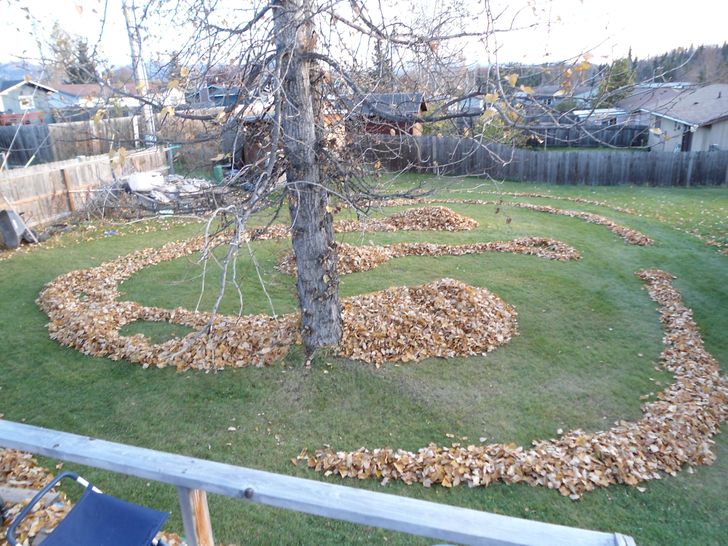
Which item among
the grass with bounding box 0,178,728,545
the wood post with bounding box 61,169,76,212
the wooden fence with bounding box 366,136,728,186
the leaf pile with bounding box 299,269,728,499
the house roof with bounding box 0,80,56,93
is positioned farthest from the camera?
the wooden fence with bounding box 366,136,728,186

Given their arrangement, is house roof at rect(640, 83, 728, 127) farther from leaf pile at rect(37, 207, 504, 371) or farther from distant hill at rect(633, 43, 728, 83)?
leaf pile at rect(37, 207, 504, 371)

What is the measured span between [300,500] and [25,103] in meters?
6.79


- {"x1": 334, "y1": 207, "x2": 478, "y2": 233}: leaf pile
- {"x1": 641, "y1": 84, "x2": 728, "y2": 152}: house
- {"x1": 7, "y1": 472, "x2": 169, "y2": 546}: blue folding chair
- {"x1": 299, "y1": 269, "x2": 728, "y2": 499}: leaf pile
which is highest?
{"x1": 641, "y1": 84, "x2": 728, "y2": 152}: house

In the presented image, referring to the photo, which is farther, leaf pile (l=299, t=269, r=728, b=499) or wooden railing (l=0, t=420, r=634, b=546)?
leaf pile (l=299, t=269, r=728, b=499)

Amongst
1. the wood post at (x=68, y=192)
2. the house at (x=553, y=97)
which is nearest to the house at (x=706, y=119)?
the house at (x=553, y=97)

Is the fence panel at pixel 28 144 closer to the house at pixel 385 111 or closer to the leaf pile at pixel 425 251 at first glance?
the leaf pile at pixel 425 251

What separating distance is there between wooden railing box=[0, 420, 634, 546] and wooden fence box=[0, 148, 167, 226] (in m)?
13.0

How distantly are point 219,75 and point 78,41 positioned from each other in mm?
1583

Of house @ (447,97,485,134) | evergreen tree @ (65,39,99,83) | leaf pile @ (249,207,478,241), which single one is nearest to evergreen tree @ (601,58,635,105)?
house @ (447,97,485,134)

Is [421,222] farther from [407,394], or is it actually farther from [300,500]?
[300,500]

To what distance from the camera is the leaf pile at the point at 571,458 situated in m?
4.90

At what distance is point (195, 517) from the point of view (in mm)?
2344

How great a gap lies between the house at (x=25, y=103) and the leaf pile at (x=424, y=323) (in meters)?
4.74

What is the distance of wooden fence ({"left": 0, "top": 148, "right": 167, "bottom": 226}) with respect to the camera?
1427 cm
